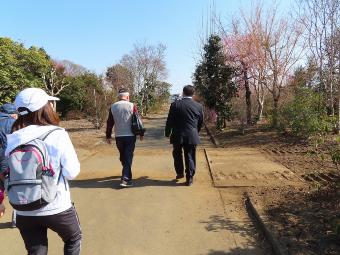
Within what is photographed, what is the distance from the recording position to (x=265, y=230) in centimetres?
467

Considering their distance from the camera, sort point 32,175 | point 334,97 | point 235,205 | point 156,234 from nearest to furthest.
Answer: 1. point 32,175
2. point 156,234
3. point 235,205
4. point 334,97

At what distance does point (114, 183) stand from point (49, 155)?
15.3 feet

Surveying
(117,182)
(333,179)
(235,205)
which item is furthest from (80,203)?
(333,179)

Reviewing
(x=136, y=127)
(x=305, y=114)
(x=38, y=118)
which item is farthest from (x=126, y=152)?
(x=305, y=114)

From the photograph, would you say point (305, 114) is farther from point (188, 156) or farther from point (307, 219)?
point (307, 219)

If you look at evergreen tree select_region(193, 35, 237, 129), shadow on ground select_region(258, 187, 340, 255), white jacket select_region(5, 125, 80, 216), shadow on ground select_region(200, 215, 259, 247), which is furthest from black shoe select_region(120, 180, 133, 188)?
evergreen tree select_region(193, 35, 237, 129)

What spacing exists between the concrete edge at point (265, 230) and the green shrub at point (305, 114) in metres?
5.26

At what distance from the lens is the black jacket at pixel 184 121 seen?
6973 millimetres

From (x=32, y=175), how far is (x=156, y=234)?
241 cm

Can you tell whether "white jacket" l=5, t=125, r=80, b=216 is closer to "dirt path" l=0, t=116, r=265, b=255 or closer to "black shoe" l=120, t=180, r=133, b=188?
"dirt path" l=0, t=116, r=265, b=255

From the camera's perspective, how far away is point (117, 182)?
752 centimetres

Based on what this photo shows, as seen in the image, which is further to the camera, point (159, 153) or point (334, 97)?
point (334, 97)

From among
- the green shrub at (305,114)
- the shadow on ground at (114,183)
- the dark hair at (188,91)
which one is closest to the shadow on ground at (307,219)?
the shadow on ground at (114,183)

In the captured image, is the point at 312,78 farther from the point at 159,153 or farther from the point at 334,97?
the point at 159,153
